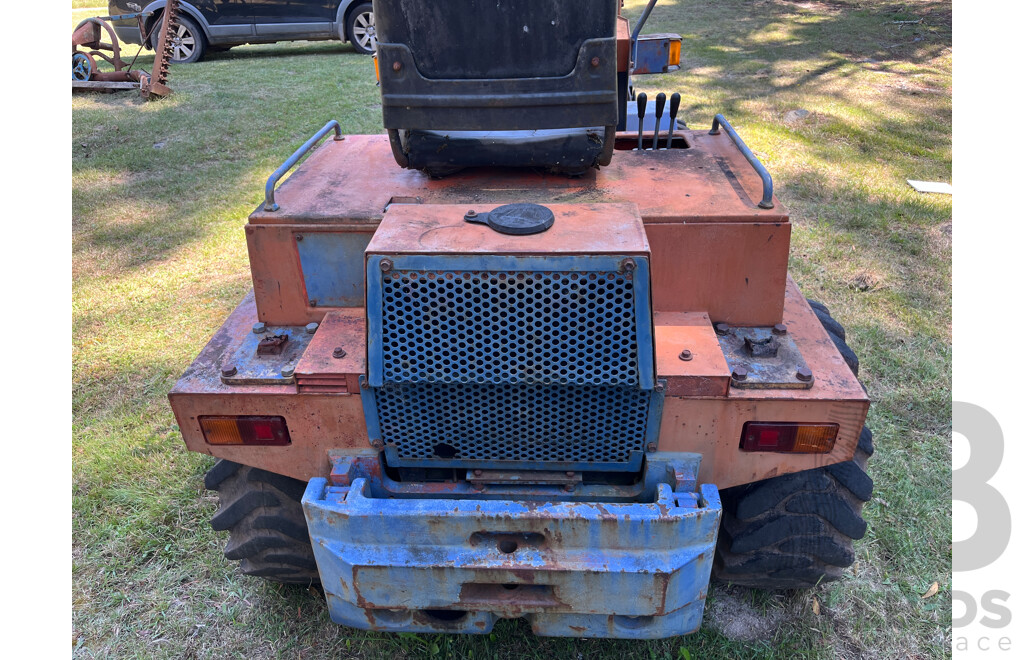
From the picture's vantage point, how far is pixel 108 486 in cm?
347

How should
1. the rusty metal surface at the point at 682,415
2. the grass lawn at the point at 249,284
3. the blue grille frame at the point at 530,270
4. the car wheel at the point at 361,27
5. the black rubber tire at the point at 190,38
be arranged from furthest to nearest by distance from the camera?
the car wheel at the point at 361,27
the black rubber tire at the point at 190,38
the grass lawn at the point at 249,284
the rusty metal surface at the point at 682,415
the blue grille frame at the point at 530,270

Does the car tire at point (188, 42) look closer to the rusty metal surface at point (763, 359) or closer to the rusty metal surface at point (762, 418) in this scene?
the rusty metal surface at point (763, 359)

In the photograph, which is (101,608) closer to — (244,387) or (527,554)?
(244,387)

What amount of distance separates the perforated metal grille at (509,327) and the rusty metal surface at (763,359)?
44cm

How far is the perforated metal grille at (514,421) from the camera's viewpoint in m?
2.05

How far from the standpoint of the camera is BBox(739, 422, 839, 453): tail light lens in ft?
6.93

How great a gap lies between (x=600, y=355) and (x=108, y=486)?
2902 mm

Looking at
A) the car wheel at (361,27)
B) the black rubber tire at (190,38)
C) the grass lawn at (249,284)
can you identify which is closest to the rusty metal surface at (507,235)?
the grass lawn at (249,284)

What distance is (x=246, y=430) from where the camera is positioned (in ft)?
7.38

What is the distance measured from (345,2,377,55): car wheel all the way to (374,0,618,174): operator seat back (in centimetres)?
1106

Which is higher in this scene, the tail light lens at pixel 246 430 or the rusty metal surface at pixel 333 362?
the rusty metal surface at pixel 333 362

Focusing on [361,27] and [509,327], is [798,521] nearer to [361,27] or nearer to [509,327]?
[509,327]

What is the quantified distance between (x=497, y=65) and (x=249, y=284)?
3.71m

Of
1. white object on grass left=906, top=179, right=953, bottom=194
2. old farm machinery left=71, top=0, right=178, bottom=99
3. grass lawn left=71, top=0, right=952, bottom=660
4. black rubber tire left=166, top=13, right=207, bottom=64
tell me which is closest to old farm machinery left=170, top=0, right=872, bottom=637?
grass lawn left=71, top=0, right=952, bottom=660
